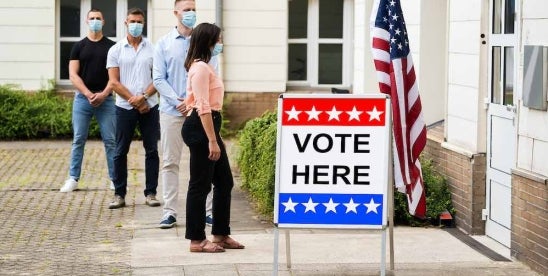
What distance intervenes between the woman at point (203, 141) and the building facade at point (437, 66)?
2.17 m

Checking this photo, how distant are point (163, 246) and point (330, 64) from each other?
443 inches

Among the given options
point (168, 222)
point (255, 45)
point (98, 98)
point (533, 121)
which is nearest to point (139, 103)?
point (98, 98)

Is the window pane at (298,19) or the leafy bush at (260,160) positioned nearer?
the leafy bush at (260,160)

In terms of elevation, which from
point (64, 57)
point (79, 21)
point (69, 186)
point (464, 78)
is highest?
point (79, 21)

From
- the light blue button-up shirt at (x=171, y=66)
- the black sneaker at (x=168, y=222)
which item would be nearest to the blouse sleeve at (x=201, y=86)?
the light blue button-up shirt at (x=171, y=66)

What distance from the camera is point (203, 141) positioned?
959 centimetres

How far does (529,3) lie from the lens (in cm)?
895

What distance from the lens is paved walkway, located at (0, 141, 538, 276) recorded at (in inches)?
358

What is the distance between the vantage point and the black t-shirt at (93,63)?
13.1m

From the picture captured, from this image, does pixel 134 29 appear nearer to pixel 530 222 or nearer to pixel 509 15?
pixel 509 15

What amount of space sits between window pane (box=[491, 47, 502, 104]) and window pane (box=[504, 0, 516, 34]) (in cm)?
27

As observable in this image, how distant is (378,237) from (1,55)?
11155 millimetres

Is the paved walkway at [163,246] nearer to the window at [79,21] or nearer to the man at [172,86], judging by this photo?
the man at [172,86]

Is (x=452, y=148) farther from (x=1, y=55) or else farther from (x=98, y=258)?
(x=1, y=55)
